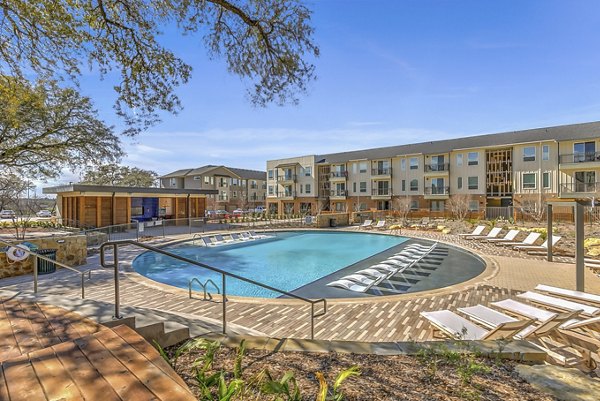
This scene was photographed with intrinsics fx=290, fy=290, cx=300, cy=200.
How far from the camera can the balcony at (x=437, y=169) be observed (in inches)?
1350

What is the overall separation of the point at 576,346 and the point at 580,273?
3611 millimetres

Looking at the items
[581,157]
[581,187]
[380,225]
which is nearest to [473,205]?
[581,187]

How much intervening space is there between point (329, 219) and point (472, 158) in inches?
736

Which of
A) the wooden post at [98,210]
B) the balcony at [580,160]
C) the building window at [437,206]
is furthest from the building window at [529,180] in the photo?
the wooden post at [98,210]

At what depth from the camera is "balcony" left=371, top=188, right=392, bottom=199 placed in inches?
1505

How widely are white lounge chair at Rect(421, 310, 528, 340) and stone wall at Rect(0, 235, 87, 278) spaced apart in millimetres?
12555

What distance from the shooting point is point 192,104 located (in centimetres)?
751

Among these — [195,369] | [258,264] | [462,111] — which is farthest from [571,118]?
[195,369]

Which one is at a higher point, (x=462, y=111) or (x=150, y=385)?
(x=462, y=111)

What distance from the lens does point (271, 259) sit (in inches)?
627

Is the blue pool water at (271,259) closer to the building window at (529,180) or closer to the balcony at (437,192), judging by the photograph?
the balcony at (437,192)

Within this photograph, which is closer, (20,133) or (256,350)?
(256,350)

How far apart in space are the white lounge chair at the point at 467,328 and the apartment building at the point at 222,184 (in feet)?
140

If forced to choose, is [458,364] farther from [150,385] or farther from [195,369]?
[150,385]
